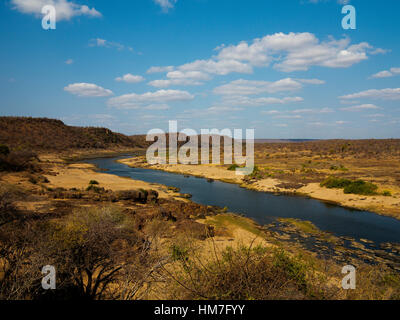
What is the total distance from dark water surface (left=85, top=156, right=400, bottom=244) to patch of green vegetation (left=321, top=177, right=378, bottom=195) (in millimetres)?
4193

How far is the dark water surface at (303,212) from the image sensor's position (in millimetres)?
17672

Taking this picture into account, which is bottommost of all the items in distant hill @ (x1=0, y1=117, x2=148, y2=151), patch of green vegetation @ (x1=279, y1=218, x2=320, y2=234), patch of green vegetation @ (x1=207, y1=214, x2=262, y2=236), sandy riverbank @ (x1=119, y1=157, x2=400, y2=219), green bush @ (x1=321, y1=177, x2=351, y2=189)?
patch of green vegetation @ (x1=279, y1=218, x2=320, y2=234)

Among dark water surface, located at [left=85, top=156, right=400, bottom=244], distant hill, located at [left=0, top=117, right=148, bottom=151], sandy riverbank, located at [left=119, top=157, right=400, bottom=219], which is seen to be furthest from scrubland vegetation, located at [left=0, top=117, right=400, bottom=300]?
distant hill, located at [left=0, top=117, right=148, bottom=151]

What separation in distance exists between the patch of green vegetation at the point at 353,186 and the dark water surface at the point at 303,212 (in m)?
4.19

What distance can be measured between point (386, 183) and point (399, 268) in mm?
19973

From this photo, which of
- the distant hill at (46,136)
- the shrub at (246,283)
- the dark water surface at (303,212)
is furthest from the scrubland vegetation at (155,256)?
the distant hill at (46,136)

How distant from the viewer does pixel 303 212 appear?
2248 cm

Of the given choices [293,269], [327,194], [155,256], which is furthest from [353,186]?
[155,256]

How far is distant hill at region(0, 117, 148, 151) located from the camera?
75.3 meters

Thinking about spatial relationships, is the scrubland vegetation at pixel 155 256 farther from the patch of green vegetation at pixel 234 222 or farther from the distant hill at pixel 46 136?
the distant hill at pixel 46 136

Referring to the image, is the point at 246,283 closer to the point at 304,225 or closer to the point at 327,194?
the point at 304,225

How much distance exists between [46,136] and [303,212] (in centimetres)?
9358

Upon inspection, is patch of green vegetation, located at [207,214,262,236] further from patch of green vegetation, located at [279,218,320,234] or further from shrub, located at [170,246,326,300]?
shrub, located at [170,246,326,300]
